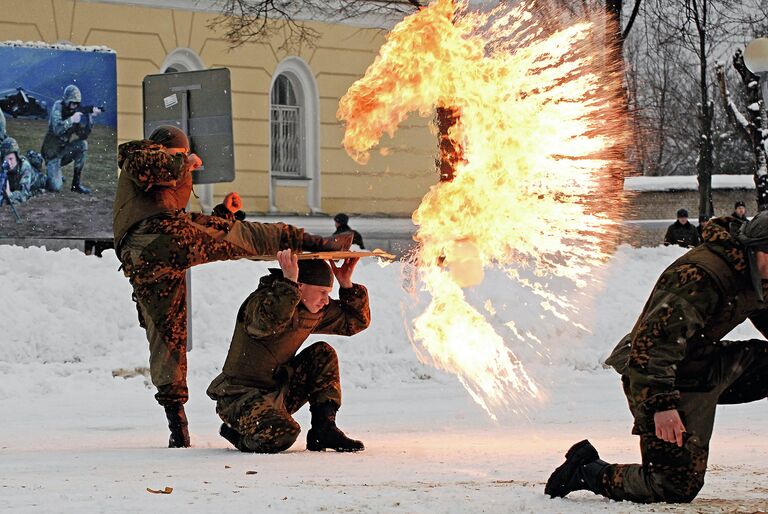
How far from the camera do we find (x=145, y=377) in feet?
49.1

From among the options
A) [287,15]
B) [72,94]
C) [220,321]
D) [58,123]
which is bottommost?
[220,321]

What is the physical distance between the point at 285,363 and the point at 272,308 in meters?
0.59

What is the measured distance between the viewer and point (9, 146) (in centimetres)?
2250

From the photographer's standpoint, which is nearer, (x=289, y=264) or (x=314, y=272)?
(x=289, y=264)

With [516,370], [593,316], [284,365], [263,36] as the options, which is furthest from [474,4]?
[263,36]

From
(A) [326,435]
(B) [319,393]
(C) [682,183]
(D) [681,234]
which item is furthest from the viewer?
(C) [682,183]

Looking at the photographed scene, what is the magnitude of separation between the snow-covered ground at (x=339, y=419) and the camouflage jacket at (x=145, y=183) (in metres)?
1.40

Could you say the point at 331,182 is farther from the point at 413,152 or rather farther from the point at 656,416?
the point at 656,416

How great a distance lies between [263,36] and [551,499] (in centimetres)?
2002

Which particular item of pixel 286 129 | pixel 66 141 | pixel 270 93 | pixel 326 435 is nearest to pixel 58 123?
pixel 66 141

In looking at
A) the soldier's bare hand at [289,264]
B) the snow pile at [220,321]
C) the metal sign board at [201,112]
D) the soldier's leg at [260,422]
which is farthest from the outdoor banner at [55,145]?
the soldier's bare hand at [289,264]

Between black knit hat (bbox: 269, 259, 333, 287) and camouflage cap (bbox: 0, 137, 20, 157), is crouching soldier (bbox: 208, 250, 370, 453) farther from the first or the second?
camouflage cap (bbox: 0, 137, 20, 157)

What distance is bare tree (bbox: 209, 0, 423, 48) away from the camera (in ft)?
83.9

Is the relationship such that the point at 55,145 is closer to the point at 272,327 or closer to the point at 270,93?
the point at 270,93
